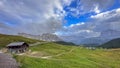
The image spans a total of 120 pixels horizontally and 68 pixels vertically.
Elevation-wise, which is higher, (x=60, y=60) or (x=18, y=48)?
(x=18, y=48)

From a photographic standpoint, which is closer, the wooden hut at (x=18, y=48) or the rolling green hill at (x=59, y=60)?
the rolling green hill at (x=59, y=60)

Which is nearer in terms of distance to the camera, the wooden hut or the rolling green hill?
the rolling green hill

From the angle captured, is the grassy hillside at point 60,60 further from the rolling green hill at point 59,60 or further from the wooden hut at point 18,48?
the wooden hut at point 18,48

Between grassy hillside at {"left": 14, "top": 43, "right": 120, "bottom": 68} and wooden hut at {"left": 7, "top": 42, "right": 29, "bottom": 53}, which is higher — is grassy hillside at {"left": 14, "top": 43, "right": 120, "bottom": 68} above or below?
below

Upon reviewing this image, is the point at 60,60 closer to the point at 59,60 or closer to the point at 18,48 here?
the point at 59,60

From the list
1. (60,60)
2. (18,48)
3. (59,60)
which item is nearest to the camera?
(59,60)

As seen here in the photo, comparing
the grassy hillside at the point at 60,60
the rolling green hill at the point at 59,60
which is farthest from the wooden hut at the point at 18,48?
the grassy hillside at the point at 60,60

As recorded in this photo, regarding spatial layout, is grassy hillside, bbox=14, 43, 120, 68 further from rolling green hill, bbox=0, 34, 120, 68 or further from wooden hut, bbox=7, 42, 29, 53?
wooden hut, bbox=7, 42, 29, 53

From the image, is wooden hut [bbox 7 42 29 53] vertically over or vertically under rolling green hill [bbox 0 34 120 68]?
over

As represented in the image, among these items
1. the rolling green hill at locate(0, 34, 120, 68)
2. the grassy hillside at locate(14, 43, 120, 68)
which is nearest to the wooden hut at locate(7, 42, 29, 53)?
the rolling green hill at locate(0, 34, 120, 68)

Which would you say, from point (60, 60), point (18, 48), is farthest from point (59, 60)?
point (18, 48)

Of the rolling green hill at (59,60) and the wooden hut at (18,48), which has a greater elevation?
the wooden hut at (18,48)

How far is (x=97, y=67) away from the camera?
94875 mm

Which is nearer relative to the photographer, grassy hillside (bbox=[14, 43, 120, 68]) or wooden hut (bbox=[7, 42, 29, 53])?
grassy hillside (bbox=[14, 43, 120, 68])
